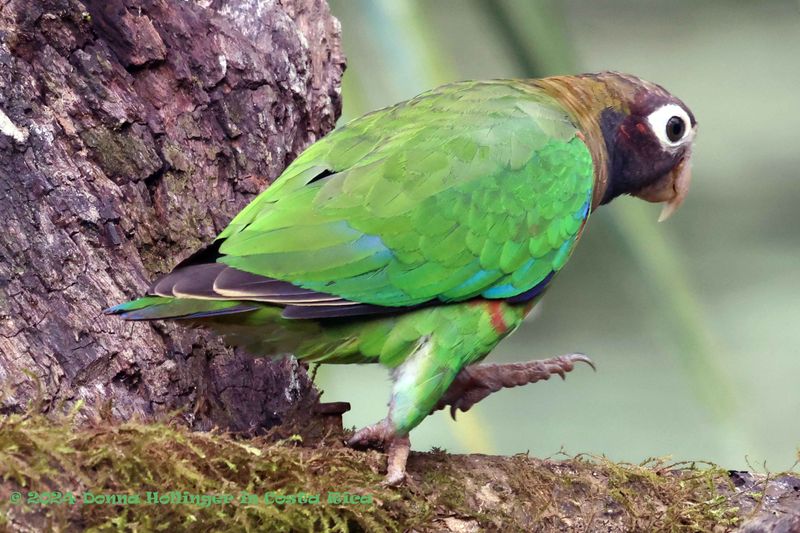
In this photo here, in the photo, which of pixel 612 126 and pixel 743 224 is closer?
pixel 612 126

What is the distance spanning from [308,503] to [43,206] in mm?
1357

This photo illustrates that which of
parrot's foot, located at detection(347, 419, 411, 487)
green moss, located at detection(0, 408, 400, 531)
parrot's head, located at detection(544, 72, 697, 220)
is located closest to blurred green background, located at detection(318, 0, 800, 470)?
parrot's head, located at detection(544, 72, 697, 220)

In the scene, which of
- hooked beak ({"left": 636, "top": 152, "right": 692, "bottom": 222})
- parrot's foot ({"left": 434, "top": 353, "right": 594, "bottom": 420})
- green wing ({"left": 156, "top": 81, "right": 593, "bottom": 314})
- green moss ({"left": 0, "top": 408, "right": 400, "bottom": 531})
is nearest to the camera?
green moss ({"left": 0, "top": 408, "right": 400, "bottom": 531})

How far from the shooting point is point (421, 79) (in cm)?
481

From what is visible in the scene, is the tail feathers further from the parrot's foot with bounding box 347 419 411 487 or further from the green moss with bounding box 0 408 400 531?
the parrot's foot with bounding box 347 419 411 487

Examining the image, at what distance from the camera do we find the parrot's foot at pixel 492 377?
133 inches

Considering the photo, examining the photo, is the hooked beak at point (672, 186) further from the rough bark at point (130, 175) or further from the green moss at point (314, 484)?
the rough bark at point (130, 175)

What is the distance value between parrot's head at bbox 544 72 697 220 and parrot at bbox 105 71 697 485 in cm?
42

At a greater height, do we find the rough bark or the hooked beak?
the rough bark

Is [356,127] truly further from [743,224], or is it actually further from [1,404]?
[743,224]

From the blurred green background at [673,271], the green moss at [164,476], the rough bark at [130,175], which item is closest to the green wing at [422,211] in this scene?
the rough bark at [130,175]

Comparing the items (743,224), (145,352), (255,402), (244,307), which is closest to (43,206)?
(145,352)

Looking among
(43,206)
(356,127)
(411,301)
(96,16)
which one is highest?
(96,16)

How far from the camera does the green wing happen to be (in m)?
2.76
